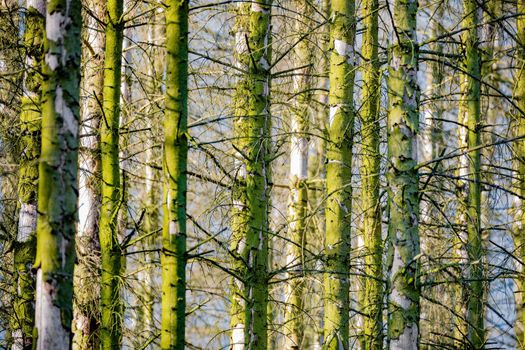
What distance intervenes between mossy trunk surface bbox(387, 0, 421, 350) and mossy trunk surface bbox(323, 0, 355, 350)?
1348 millimetres

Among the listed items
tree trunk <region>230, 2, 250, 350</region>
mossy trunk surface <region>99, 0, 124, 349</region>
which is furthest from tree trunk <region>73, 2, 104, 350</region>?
mossy trunk surface <region>99, 0, 124, 349</region>

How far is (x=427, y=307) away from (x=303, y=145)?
11.1ft

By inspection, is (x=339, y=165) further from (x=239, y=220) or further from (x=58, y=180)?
(x=58, y=180)

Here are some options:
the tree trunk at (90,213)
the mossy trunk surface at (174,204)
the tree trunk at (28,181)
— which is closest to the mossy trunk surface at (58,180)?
the mossy trunk surface at (174,204)

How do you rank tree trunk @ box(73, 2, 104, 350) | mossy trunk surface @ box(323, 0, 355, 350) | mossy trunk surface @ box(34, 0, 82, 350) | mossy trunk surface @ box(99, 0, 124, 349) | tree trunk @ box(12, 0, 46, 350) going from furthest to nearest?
tree trunk @ box(73, 2, 104, 350), mossy trunk surface @ box(323, 0, 355, 350), tree trunk @ box(12, 0, 46, 350), mossy trunk surface @ box(99, 0, 124, 349), mossy trunk surface @ box(34, 0, 82, 350)

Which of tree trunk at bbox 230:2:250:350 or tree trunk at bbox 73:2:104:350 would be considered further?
tree trunk at bbox 73:2:104:350

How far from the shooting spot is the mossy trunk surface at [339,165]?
28.0 ft

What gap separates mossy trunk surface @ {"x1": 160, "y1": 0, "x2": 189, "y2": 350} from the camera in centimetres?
668

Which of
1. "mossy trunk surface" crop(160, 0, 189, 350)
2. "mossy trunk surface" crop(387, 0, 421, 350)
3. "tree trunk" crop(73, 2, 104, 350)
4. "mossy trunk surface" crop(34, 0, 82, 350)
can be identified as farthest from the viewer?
"tree trunk" crop(73, 2, 104, 350)

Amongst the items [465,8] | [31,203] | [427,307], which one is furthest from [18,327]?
[427,307]

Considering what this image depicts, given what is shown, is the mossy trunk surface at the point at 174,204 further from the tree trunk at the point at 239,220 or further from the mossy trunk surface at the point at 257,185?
the tree trunk at the point at 239,220

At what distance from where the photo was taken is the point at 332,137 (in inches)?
341

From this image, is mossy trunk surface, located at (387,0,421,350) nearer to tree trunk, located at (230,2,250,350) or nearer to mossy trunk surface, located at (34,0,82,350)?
tree trunk, located at (230,2,250,350)

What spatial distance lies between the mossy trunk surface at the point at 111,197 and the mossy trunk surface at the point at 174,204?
1.21 m
